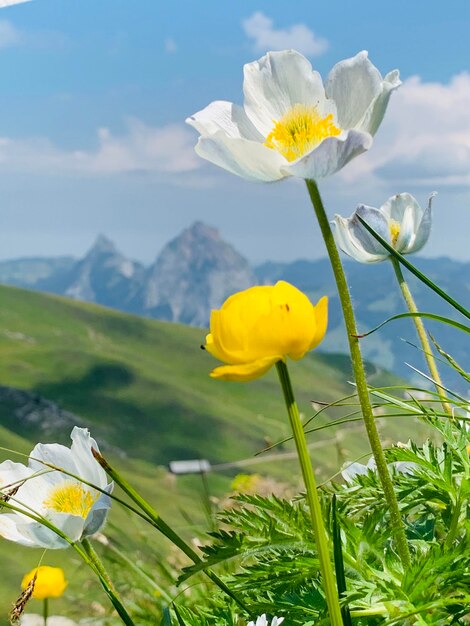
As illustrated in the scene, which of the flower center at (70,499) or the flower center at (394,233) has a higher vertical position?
the flower center at (394,233)

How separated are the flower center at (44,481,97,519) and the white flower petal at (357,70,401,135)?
1.21 ft

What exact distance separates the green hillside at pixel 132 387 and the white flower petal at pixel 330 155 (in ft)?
104

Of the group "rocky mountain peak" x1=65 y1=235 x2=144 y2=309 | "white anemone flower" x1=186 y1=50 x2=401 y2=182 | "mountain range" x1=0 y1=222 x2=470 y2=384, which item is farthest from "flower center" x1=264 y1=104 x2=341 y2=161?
"rocky mountain peak" x1=65 y1=235 x2=144 y2=309

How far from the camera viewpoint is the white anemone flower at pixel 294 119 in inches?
21.8

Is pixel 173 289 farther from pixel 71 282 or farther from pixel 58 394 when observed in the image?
pixel 58 394

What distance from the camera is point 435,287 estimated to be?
2.00ft

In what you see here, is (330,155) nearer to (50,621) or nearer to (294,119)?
(294,119)

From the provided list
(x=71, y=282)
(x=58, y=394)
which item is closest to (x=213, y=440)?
(x=58, y=394)

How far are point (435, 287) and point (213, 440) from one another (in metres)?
41.3

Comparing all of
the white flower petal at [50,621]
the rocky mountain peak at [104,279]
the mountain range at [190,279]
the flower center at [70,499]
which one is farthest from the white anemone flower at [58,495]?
the rocky mountain peak at [104,279]

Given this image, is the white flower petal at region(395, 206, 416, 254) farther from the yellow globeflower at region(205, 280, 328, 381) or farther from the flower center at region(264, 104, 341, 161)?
the yellow globeflower at region(205, 280, 328, 381)

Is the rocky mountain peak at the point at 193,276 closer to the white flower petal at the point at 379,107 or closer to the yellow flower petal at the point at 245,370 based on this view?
the white flower petal at the point at 379,107

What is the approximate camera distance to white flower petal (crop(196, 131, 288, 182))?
0.56m

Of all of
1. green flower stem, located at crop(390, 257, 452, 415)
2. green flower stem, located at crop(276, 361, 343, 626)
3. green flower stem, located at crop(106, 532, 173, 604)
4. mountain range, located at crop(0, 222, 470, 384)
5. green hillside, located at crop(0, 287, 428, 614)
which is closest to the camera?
green flower stem, located at crop(276, 361, 343, 626)
